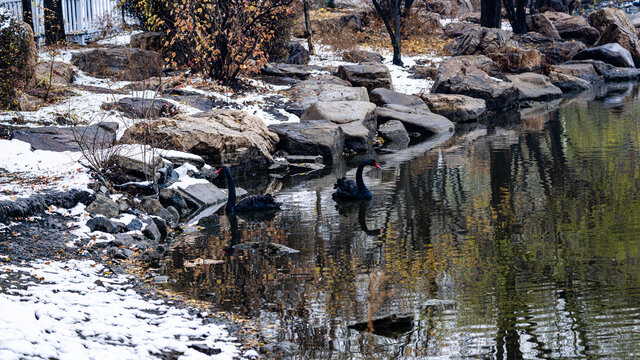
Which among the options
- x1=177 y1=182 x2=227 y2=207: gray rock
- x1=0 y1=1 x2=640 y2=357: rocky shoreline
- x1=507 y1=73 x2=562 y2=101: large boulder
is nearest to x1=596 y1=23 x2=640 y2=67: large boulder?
x1=0 y1=1 x2=640 y2=357: rocky shoreline

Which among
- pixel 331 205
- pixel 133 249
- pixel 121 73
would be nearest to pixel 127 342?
pixel 133 249

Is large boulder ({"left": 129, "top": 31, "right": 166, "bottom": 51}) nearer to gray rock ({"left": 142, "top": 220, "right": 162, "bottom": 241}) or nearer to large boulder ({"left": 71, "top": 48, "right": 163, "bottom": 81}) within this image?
large boulder ({"left": 71, "top": 48, "right": 163, "bottom": 81})

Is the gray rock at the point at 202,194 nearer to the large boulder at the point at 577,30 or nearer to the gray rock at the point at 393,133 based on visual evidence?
the gray rock at the point at 393,133

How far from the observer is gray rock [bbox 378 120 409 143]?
18.0 metres

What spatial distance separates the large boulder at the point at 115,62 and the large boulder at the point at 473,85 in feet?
31.6

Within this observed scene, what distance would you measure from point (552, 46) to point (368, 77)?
1383 cm

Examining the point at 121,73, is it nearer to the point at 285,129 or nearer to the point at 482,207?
the point at 285,129

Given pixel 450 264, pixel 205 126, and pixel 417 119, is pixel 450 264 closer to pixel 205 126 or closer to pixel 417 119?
pixel 205 126

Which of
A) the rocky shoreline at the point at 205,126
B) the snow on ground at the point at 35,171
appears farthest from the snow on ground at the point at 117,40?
the snow on ground at the point at 35,171

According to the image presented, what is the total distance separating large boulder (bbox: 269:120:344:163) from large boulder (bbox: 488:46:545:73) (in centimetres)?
1328

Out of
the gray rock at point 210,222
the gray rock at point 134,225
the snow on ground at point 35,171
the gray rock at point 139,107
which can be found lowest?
Result: the gray rock at point 210,222

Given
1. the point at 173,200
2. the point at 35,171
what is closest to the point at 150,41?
the point at 35,171

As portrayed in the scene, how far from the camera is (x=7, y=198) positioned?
845 cm

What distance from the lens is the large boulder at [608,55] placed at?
30219 millimetres
